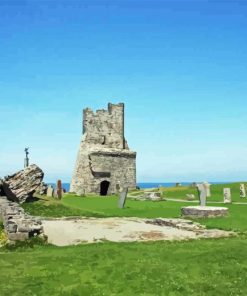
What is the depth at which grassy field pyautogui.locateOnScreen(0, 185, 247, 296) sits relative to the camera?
1070 cm

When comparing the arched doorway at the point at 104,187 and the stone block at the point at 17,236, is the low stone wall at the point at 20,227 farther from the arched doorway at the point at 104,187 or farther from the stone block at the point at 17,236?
the arched doorway at the point at 104,187

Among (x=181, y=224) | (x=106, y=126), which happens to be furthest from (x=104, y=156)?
(x=181, y=224)

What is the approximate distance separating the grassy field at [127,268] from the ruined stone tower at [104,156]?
39.4 meters

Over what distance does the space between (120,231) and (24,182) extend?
13.9m

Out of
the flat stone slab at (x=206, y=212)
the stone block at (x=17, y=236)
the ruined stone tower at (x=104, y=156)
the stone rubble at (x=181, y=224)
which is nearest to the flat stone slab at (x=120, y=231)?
the stone rubble at (x=181, y=224)

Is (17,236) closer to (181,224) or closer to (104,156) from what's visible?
(181,224)

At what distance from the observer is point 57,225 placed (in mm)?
21516

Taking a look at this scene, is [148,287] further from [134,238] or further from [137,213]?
[137,213]

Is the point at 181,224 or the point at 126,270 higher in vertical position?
the point at 181,224

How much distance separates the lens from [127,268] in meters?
12.1

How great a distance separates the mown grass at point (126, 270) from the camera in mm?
10680

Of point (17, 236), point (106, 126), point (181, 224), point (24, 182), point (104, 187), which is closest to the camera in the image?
point (17, 236)

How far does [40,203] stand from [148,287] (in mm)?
20413

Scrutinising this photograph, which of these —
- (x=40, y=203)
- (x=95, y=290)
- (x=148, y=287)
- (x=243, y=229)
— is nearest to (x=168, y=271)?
(x=148, y=287)
